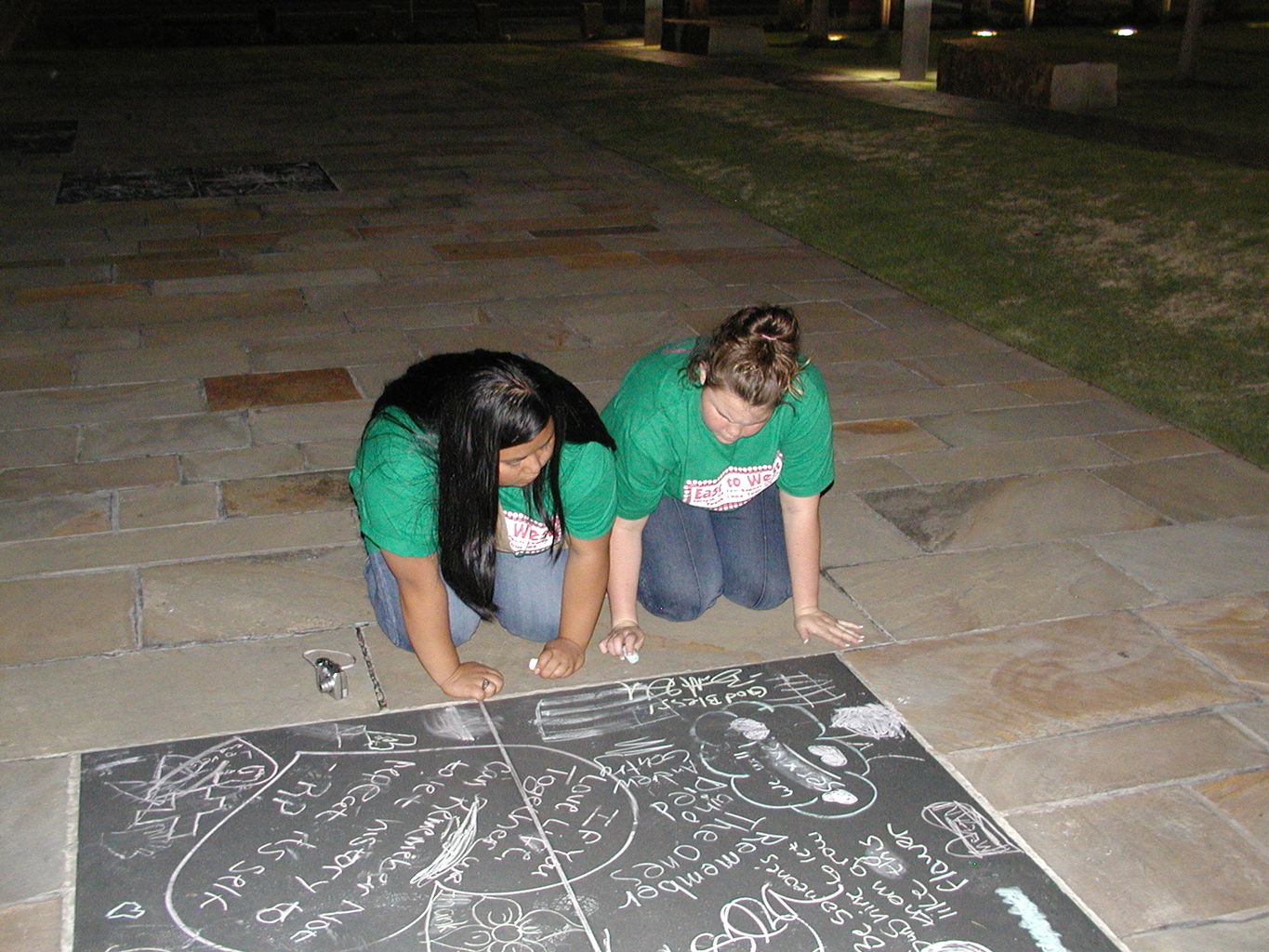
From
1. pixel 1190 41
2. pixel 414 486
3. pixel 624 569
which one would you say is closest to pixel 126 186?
pixel 624 569

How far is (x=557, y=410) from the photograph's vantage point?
2.66 metres

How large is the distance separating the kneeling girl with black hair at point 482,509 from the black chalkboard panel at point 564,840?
22cm

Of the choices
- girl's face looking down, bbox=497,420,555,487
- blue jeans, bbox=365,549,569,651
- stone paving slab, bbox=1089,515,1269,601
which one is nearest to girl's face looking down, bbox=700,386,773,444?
girl's face looking down, bbox=497,420,555,487

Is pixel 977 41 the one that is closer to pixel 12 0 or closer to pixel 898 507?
pixel 898 507

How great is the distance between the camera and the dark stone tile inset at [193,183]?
9.37 meters

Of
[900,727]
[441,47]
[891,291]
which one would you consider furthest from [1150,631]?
[441,47]

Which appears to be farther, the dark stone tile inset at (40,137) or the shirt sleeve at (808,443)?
the dark stone tile inset at (40,137)

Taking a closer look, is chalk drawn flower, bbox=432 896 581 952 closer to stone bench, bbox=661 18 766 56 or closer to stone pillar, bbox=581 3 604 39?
stone bench, bbox=661 18 766 56

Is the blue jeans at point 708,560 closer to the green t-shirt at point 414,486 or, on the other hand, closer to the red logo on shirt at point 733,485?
the red logo on shirt at point 733,485

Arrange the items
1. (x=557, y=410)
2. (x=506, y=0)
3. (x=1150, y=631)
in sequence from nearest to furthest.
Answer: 1. (x=557, y=410)
2. (x=1150, y=631)
3. (x=506, y=0)

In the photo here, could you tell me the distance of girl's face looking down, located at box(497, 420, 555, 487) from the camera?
2533 millimetres

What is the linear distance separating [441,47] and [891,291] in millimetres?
17941

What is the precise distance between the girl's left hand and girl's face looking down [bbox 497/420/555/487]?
0.63 m

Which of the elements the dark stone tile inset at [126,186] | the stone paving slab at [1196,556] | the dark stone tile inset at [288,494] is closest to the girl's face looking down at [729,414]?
the stone paving slab at [1196,556]
